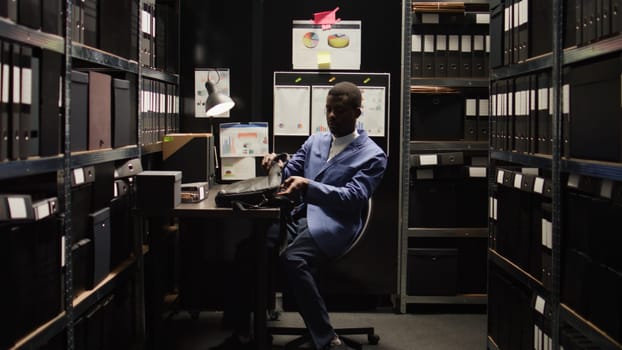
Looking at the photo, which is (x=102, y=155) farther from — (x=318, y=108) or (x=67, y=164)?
(x=318, y=108)

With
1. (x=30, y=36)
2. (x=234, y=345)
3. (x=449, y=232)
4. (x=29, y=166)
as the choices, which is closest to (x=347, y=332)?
(x=234, y=345)

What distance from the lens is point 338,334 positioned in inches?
134

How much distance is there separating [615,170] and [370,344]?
1.90m

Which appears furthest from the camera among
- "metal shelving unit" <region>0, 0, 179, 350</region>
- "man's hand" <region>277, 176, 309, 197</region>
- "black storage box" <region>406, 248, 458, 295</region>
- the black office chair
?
"black storage box" <region>406, 248, 458, 295</region>

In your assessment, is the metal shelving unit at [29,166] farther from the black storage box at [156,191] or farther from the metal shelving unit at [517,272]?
the metal shelving unit at [517,272]

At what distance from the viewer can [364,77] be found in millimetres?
Answer: 4094

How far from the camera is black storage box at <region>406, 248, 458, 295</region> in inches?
159

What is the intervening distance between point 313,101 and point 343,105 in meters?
0.88

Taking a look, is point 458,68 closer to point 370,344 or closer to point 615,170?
point 370,344

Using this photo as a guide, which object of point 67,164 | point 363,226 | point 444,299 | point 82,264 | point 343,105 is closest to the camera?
point 67,164

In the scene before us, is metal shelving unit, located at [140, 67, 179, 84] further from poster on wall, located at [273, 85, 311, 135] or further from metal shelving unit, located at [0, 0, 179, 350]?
Answer: poster on wall, located at [273, 85, 311, 135]

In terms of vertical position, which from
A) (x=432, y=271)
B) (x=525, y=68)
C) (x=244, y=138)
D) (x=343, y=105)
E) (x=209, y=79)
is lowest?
(x=432, y=271)

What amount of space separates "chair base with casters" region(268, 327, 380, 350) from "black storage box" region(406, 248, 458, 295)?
68cm

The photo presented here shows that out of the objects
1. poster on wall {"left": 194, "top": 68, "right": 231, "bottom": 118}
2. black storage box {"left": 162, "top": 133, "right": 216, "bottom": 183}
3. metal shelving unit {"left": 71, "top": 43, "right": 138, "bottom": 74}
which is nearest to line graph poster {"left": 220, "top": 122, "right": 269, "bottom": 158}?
poster on wall {"left": 194, "top": 68, "right": 231, "bottom": 118}
